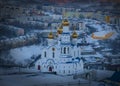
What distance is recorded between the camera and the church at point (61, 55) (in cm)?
426

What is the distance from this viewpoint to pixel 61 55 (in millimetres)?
4281

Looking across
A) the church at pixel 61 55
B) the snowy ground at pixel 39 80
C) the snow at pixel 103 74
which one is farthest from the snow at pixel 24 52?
the snow at pixel 103 74

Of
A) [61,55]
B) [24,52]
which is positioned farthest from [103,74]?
[24,52]

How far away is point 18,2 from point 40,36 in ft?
1.43

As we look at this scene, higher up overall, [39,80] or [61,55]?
[61,55]

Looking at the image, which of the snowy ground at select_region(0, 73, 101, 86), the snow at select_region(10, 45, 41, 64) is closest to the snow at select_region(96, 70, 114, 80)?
the snowy ground at select_region(0, 73, 101, 86)

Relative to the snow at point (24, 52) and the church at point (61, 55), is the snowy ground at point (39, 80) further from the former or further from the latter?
the snow at point (24, 52)

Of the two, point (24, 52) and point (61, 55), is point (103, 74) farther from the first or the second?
point (24, 52)

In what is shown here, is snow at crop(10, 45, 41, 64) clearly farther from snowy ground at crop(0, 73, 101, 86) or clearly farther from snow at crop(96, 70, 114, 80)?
snow at crop(96, 70, 114, 80)

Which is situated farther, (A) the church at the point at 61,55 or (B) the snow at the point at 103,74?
(B) the snow at the point at 103,74

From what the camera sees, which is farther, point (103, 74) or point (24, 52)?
point (103, 74)

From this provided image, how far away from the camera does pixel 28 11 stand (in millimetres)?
4277

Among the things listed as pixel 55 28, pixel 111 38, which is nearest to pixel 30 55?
pixel 55 28

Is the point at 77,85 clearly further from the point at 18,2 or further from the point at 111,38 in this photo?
the point at 18,2
